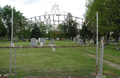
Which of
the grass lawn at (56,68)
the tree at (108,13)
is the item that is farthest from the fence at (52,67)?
the tree at (108,13)

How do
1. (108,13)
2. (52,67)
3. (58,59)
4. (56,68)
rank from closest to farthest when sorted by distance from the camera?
(56,68) < (52,67) < (58,59) < (108,13)

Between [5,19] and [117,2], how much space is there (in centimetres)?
4296

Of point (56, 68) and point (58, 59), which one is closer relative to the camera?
point (56, 68)

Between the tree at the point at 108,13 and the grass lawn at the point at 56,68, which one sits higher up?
the tree at the point at 108,13

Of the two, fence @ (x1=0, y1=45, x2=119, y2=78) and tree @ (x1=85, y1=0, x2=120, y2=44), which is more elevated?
tree @ (x1=85, y1=0, x2=120, y2=44)

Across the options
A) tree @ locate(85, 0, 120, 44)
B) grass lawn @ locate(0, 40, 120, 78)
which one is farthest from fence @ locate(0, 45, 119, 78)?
tree @ locate(85, 0, 120, 44)

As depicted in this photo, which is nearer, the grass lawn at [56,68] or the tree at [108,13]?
the grass lawn at [56,68]

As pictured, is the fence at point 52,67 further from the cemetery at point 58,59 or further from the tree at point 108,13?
the tree at point 108,13

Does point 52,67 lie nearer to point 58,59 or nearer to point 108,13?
point 58,59

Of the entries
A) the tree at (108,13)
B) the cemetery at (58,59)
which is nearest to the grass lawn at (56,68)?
the cemetery at (58,59)

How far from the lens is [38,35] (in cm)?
4538

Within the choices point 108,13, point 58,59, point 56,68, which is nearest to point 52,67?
point 56,68

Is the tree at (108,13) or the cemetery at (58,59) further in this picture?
the tree at (108,13)

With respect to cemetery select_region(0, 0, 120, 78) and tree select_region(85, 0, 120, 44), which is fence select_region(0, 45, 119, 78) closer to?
cemetery select_region(0, 0, 120, 78)
